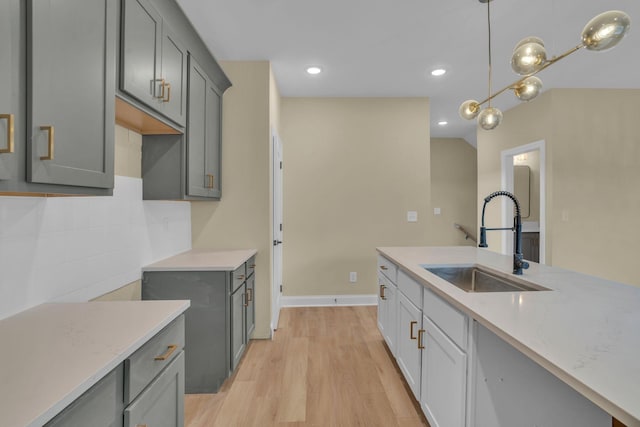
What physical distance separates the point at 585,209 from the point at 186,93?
457 cm

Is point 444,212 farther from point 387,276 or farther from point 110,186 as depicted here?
point 110,186

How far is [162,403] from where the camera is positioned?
1.16 meters

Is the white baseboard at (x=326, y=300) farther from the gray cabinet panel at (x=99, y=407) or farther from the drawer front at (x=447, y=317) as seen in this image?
the gray cabinet panel at (x=99, y=407)

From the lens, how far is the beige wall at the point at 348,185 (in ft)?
13.3

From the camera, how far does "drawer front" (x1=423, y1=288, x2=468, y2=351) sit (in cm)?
131

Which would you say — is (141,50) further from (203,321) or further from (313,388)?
(313,388)

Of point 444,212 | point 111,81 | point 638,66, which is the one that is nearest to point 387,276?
point 111,81

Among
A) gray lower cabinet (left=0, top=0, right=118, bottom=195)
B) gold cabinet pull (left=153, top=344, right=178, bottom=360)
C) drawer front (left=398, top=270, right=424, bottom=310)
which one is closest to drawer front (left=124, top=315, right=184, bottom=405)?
gold cabinet pull (left=153, top=344, right=178, bottom=360)

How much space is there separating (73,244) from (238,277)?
107 centimetres

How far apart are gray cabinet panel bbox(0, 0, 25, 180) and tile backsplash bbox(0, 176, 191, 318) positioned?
0.50 meters

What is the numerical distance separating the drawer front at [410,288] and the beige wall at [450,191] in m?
4.48

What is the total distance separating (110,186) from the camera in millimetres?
1237

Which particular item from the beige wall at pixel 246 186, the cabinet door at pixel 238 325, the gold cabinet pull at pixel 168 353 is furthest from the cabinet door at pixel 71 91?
the beige wall at pixel 246 186

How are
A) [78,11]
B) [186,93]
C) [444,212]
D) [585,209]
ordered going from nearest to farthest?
[78,11] → [186,93] → [585,209] → [444,212]
